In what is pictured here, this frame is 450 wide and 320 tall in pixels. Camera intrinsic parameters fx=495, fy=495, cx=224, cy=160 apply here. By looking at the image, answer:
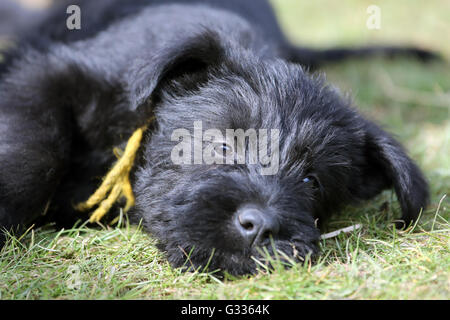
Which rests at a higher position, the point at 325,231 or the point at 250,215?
the point at 250,215

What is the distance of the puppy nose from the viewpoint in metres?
2.35

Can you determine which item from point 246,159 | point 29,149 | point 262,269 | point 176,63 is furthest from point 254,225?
point 29,149

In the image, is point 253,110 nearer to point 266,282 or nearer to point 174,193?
point 174,193

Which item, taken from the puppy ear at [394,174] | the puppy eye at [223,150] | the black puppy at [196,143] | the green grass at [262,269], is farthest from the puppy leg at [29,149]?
the puppy ear at [394,174]

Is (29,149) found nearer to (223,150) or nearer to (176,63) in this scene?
(176,63)

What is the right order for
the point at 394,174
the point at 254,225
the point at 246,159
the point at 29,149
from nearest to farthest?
1. the point at 254,225
2. the point at 246,159
3. the point at 29,149
4. the point at 394,174

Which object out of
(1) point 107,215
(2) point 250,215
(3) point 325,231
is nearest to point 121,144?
(1) point 107,215

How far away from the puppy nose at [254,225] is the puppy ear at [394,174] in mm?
1047

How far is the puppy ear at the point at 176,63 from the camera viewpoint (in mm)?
2771

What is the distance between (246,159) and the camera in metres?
2.72

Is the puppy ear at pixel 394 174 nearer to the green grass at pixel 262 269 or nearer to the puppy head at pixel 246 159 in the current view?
the puppy head at pixel 246 159

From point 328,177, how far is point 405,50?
4.95 metres

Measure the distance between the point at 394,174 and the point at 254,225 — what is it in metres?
1.19

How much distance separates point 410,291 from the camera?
2252mm
